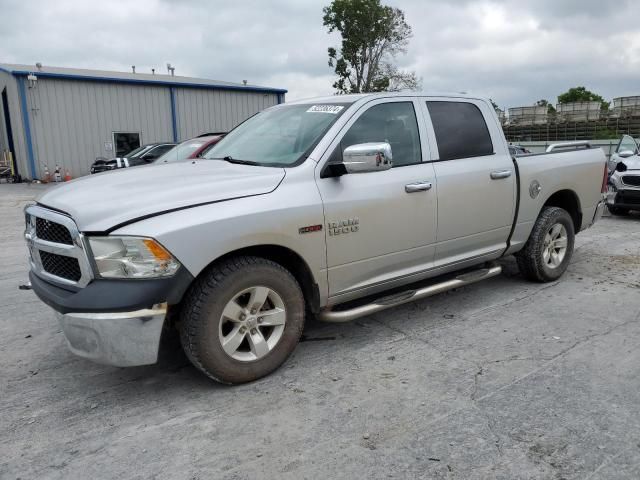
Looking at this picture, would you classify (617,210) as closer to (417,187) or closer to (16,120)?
(417,187)

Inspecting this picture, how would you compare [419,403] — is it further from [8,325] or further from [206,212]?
[8,325]

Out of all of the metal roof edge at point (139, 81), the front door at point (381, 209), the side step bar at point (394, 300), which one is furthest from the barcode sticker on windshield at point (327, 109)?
the metal roof edge at point (139, 81)

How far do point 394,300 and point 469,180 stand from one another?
1263mm

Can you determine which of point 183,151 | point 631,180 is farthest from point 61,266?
point 631,180

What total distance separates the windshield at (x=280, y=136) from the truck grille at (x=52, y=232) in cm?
138

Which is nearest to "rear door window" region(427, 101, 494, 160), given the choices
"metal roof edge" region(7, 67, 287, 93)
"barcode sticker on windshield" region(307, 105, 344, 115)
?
"barcode sticker on windshield" region(307, 105, 344, 115)

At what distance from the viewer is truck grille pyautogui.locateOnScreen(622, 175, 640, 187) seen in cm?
952

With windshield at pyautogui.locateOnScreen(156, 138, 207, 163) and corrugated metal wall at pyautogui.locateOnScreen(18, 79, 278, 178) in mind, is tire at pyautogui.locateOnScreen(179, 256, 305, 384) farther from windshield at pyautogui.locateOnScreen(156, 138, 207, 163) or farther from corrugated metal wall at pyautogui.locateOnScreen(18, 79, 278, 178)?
corrugated metal wall at pyautogui.locateOnScreen(18, 79, 278, 178)

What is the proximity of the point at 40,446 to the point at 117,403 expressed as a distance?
1.65 ft

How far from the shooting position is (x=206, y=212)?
3.04 m

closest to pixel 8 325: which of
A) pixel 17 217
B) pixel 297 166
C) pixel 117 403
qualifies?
pixel 117 403

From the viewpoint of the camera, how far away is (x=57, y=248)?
311cm

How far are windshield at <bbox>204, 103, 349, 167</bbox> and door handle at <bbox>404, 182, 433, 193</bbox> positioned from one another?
0.75 meters

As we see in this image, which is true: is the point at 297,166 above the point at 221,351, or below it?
above
